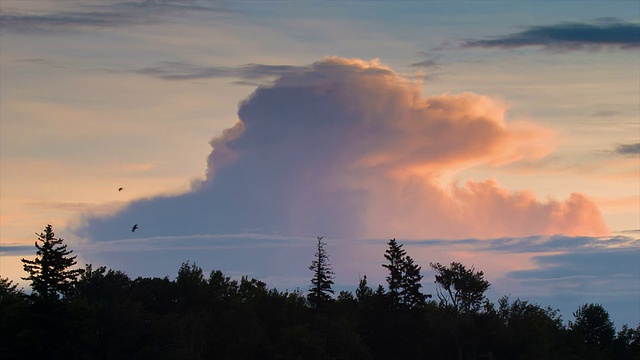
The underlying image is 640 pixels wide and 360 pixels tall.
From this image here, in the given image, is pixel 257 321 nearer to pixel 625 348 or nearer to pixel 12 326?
pixel 12 326

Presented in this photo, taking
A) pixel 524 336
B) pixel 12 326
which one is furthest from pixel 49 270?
pixel 524 336

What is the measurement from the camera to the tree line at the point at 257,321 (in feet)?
373

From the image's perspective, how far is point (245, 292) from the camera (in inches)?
6649

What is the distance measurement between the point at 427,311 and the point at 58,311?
72042 millimetres

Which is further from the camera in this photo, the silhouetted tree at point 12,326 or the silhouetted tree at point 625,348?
the silhouetted tree at point 625,348

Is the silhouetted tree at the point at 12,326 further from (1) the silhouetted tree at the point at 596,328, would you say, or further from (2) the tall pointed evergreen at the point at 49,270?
(1) the silhouetted tree at the point at 596,328

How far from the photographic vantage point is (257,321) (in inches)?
5492

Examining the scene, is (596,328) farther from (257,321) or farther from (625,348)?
(257,321)

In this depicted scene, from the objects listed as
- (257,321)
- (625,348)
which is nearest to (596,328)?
(625,348)

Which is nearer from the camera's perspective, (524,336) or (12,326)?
(12,326)

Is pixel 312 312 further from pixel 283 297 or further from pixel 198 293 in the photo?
pixel 198 293

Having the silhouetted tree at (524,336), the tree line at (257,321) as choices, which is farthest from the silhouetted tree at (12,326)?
the silhouetted tree at (524,336)

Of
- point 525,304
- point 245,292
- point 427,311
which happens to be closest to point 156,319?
point 245,292

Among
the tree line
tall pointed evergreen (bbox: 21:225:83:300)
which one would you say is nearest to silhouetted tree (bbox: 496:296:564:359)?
the tree line
